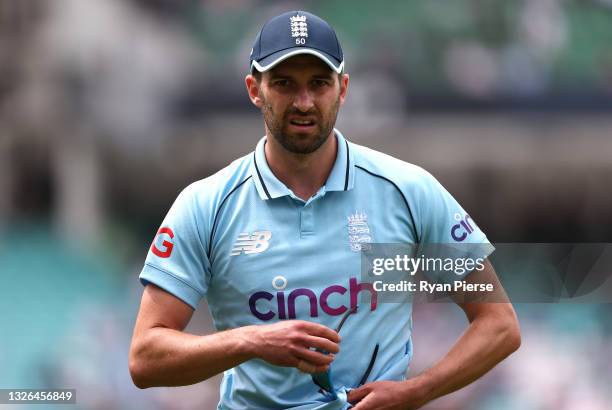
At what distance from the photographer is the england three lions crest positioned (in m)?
3.19

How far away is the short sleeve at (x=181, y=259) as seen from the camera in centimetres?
313

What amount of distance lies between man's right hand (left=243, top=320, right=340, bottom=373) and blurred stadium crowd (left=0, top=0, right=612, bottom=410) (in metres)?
4.45

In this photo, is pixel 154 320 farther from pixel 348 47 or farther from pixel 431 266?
pixel 348 47

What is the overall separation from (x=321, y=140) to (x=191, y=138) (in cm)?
425

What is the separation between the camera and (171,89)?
24.1 feet

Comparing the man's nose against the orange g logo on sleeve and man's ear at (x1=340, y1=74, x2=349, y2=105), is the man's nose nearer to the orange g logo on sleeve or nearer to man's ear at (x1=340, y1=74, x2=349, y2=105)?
man's ear at (x1=340, y1=74, x2=349, y2=105)

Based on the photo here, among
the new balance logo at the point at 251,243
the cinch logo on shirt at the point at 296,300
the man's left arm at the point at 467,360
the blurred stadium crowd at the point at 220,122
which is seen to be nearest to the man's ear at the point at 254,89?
the new balance logo at the point at 251,243

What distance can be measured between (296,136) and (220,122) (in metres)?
4.13

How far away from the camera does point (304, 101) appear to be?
9.97ft

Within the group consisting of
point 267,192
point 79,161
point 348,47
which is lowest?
point 267,192

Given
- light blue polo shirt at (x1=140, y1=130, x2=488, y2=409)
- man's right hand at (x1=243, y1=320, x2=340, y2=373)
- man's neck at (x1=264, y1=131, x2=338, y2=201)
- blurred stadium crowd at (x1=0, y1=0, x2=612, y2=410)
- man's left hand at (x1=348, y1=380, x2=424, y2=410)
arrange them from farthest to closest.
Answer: blurred stadium crowd at (x1=0, y1=0, x2=612, y2=410), man's neck at (x1=264, y1=131, x2=338, y2=201), light blue polo shirt at (x1=140, y1=130, x2=488, y2=409), man's left hand at (x1=348, y1=380, x2=424, y2=410), man's right hand at (x1=243, y1=320, x2=340, y2=373)

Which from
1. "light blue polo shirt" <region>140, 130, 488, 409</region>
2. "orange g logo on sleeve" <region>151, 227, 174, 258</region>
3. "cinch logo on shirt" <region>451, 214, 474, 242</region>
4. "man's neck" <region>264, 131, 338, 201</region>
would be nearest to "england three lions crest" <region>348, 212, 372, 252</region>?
"light blue polo shirt" <region>140, 130, 488, 409</region>

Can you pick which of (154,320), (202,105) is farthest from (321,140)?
(202,105)

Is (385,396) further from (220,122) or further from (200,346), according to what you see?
(220,122)
